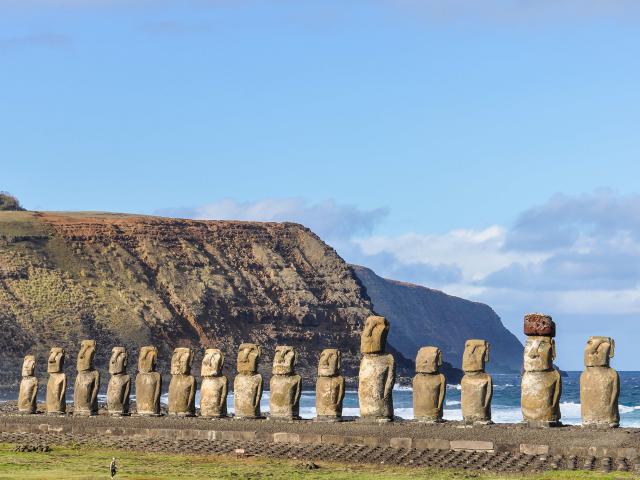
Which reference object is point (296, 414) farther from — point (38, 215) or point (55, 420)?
point (38, 215)

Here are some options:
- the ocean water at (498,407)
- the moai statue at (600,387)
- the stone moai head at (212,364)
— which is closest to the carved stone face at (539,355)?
the moai statue at (600,387)

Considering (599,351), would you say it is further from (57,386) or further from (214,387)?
(57,386)

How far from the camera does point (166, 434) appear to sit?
101ft

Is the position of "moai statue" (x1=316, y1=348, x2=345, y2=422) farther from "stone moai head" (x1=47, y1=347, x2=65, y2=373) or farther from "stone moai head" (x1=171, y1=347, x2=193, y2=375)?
"stone moai head" (x1=47, y1=347, x2=65, y2=373)

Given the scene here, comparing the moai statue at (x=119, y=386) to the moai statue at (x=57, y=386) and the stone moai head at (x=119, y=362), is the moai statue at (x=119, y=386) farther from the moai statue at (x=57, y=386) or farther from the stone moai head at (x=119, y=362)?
the moai statue at (x=57, y=386)

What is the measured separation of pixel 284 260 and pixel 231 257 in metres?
4.97

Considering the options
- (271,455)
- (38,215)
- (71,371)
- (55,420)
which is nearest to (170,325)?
(71,371)

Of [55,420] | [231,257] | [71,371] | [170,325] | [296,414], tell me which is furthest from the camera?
[231,257]

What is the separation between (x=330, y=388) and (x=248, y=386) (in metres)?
2.16

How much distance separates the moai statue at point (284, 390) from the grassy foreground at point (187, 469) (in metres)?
2.73

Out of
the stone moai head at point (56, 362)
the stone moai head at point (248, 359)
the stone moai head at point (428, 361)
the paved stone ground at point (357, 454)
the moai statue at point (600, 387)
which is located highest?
the stone moai head at point (56, 362)

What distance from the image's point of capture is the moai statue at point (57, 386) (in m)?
34.1

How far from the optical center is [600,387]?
25.4 meters

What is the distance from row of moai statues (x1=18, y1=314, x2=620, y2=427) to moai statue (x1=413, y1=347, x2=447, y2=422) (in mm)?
18
